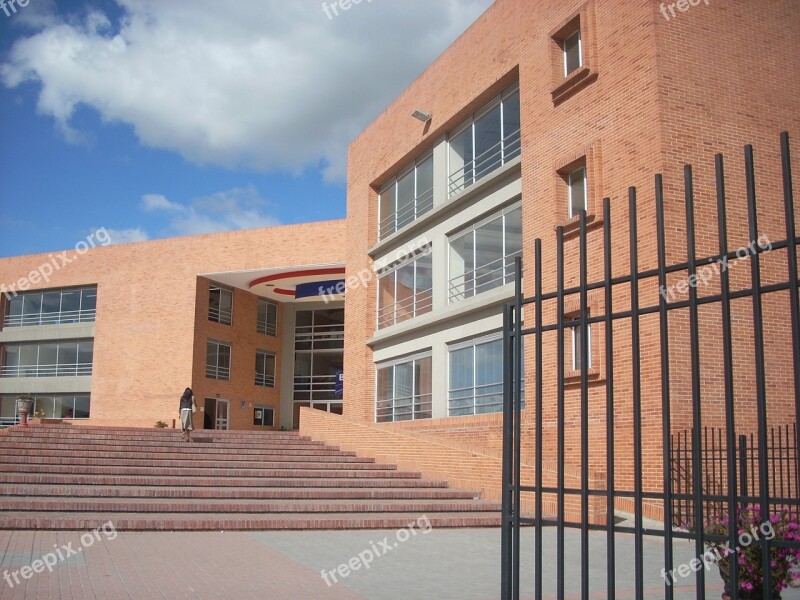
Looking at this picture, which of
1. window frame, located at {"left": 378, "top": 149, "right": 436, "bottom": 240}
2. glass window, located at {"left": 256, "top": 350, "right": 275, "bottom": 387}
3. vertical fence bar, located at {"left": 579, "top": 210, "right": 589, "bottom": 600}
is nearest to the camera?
vertical fence bar, located at {"left": 579, "top": 210, "right": 589, "bottom": 600}

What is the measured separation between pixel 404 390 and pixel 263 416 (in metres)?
18.8

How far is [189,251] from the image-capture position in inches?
1455

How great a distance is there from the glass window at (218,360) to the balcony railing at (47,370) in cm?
627

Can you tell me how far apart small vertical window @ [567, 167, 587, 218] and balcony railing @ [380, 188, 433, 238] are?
23.6ft

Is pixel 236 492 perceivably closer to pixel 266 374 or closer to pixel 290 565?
pixel 290 565

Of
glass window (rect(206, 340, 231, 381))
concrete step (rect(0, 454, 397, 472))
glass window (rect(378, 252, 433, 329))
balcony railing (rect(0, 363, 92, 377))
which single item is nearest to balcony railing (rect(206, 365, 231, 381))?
glass window (rect(206, 340, 231, 381))

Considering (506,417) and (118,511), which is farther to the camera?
(118,511)

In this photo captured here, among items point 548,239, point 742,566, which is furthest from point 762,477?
point 548,239

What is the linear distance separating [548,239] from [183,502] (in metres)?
8.92

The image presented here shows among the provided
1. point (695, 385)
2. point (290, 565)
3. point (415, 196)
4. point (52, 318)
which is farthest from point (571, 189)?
point (52, 318)

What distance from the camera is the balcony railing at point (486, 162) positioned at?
2082 cm

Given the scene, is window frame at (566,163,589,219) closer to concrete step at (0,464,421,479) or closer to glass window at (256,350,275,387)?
concrete step at (0,464,421,479)

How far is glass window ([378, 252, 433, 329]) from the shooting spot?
24.6 meters

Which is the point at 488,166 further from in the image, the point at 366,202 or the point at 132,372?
the point at 132,372
